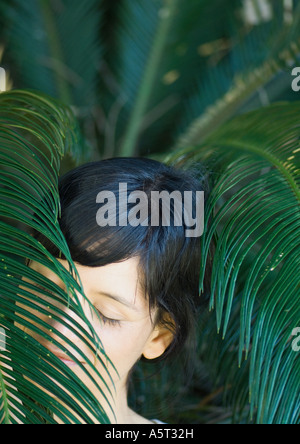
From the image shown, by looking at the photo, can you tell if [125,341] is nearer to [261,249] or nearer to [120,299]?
[120,299]

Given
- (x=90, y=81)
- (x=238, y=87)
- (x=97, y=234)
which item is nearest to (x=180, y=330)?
(x=97, y=234)

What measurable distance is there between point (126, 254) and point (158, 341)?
22cm

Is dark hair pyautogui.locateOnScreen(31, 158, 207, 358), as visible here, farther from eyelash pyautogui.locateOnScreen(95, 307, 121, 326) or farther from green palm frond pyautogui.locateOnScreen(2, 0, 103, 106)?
green palm frond pyautogui.locateOnScreen(2, 0, 103, 106)

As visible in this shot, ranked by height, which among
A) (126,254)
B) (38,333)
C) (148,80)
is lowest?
(38,333)

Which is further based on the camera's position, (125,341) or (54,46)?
(54,46)

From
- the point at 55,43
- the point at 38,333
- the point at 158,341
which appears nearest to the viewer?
the point at 38,333

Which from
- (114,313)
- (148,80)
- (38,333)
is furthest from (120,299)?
(148,80)

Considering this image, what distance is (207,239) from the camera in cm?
86

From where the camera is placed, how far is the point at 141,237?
84 centimetres

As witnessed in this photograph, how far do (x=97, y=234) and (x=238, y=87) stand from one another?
1.06 metres

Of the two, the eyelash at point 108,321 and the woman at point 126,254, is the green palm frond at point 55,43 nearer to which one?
the woman at point 126,254

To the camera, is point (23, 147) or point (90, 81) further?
point (90, 81)

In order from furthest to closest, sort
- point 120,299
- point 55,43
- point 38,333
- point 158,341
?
1. point 55,43
2. point 158,341
3. point 120,299
4. point 38,333
